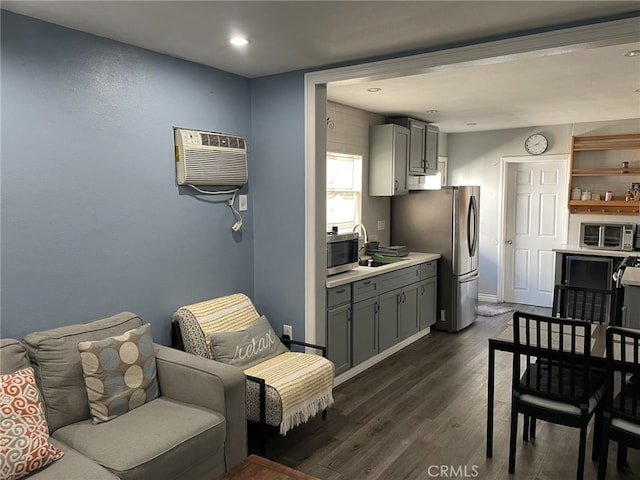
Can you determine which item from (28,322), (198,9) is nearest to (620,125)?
(198,9)

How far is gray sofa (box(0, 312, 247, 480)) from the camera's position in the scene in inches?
84.1

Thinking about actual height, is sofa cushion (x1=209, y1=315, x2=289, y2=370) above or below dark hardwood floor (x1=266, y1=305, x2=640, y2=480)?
above

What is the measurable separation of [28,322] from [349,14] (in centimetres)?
228

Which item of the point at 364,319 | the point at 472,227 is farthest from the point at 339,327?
the point at 472,227

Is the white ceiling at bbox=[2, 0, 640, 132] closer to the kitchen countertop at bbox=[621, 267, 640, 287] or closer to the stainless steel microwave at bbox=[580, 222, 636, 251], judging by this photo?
the kitchen countertop at bbox=[621, 267, 640, 287]

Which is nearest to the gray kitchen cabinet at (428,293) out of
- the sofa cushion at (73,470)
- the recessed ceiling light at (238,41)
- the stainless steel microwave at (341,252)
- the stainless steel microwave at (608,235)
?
the stainless steel microwave at (341,252)

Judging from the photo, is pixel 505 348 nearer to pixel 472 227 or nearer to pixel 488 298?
pixel 472 227

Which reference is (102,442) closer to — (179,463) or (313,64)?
(179,463)

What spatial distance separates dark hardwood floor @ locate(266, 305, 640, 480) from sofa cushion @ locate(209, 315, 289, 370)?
537 millimetres

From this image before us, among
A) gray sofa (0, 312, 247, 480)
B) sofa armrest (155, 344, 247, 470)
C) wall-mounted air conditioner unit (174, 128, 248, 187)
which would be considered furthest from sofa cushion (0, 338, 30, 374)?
wall-mounted air conditioner unit (174, 128, 248, 187)

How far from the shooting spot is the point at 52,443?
223 centimetres

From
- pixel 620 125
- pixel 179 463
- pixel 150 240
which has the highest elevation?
pixel 620 125

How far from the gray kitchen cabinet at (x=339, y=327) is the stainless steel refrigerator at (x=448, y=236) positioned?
1.97 m

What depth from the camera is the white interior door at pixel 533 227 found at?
22.2ft
